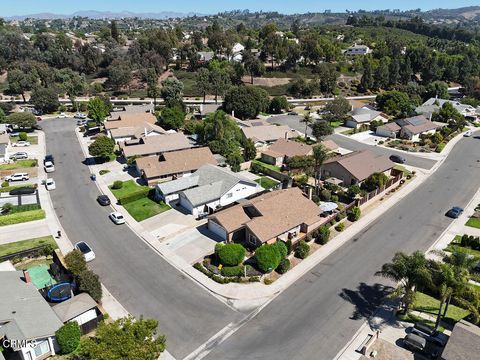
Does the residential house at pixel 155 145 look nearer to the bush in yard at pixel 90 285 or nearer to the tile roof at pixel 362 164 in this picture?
the tile roof at pixel 362 164

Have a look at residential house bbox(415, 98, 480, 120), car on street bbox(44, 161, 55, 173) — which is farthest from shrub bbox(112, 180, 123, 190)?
residential house bbox(415, 98, 480, 120)

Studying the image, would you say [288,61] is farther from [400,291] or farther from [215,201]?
[400,291]

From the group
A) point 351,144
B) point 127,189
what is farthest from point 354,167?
point 127,189

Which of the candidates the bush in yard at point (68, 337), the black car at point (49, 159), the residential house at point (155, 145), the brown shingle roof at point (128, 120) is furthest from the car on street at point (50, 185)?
the bush in yard at point (68, 337)

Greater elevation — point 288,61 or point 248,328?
point 288,61

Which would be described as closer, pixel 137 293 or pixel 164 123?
pixel 137 293

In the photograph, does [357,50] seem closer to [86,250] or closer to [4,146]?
[4,146]

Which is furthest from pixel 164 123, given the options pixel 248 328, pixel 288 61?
pixel 288 61
